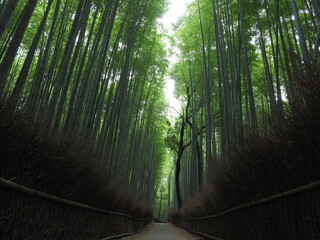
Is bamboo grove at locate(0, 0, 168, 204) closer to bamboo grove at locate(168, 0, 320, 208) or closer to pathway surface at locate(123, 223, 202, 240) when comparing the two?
bamboo grove at locate(168, 0, 320, 208)

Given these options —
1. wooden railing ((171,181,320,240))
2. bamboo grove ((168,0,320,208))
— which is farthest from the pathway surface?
wooden railing ((171,181,320,240))

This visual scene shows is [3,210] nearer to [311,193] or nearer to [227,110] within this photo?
[311,193]

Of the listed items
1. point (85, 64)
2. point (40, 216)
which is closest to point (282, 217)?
point (40, 216)

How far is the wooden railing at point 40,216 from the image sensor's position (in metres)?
1.57

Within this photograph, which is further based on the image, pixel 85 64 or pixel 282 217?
pixel 85 64

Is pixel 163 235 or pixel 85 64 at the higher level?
pixel 85 64

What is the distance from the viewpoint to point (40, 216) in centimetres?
198

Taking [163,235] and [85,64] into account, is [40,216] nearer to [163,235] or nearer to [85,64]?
[163,235]

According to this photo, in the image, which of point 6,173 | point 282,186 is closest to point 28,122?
point 6,173

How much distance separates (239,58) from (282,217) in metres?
3.15

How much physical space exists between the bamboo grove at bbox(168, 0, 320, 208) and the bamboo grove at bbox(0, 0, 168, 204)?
4.17 ft

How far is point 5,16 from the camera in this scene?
6.44 feet

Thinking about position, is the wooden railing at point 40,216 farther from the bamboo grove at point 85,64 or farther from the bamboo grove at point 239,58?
the bamboo grove at point 239,58

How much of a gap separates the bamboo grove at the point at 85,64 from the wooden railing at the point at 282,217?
1864 mm
